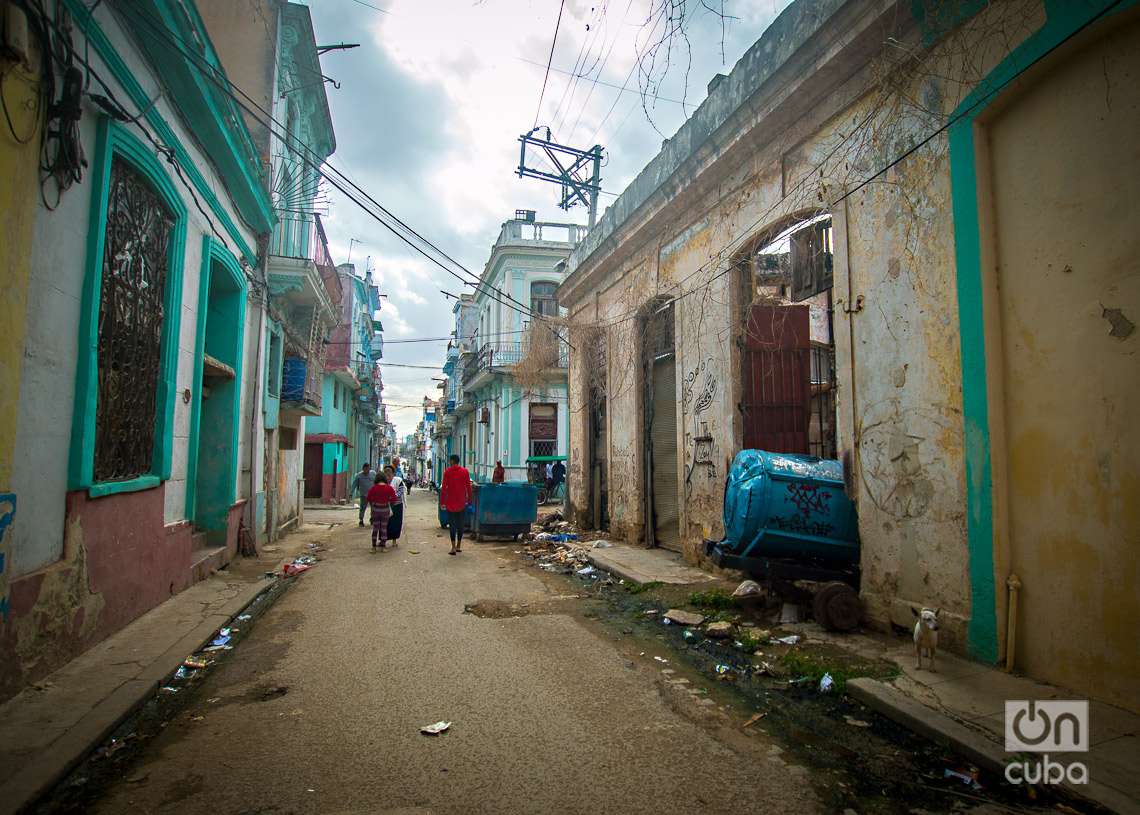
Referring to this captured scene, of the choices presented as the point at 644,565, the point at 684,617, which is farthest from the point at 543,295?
the point at 684,617

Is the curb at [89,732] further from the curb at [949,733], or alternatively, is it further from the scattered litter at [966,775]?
the curb at [949,733]

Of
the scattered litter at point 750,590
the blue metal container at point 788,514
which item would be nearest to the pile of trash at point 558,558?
the scattered litter at point 750,590

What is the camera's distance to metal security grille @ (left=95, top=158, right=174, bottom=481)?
17.5 feet

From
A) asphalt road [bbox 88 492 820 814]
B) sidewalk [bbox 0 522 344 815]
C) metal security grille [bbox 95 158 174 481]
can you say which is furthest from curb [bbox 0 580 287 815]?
metal security grille [bbox 95 158 174 481]

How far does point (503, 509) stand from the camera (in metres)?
12.6

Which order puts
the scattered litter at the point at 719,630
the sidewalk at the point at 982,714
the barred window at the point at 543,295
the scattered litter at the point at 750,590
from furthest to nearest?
the barred window at the point at 543,295 → the scattered litter at the point at 750,590 → the scattered litter at the point at 719,630 → the sidewalk at the point at 982,714

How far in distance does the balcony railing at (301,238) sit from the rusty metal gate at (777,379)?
8.56 meters

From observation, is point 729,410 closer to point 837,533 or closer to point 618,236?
point 837,533

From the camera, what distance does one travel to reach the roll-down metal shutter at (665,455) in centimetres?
996

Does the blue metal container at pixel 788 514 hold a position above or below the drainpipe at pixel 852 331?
below

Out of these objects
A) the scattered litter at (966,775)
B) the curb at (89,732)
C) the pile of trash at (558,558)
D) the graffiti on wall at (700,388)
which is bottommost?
the pile of trash at (558,558)

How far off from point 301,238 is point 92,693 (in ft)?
37.3

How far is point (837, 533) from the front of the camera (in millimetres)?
5852

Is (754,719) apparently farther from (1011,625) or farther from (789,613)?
(789,613)
